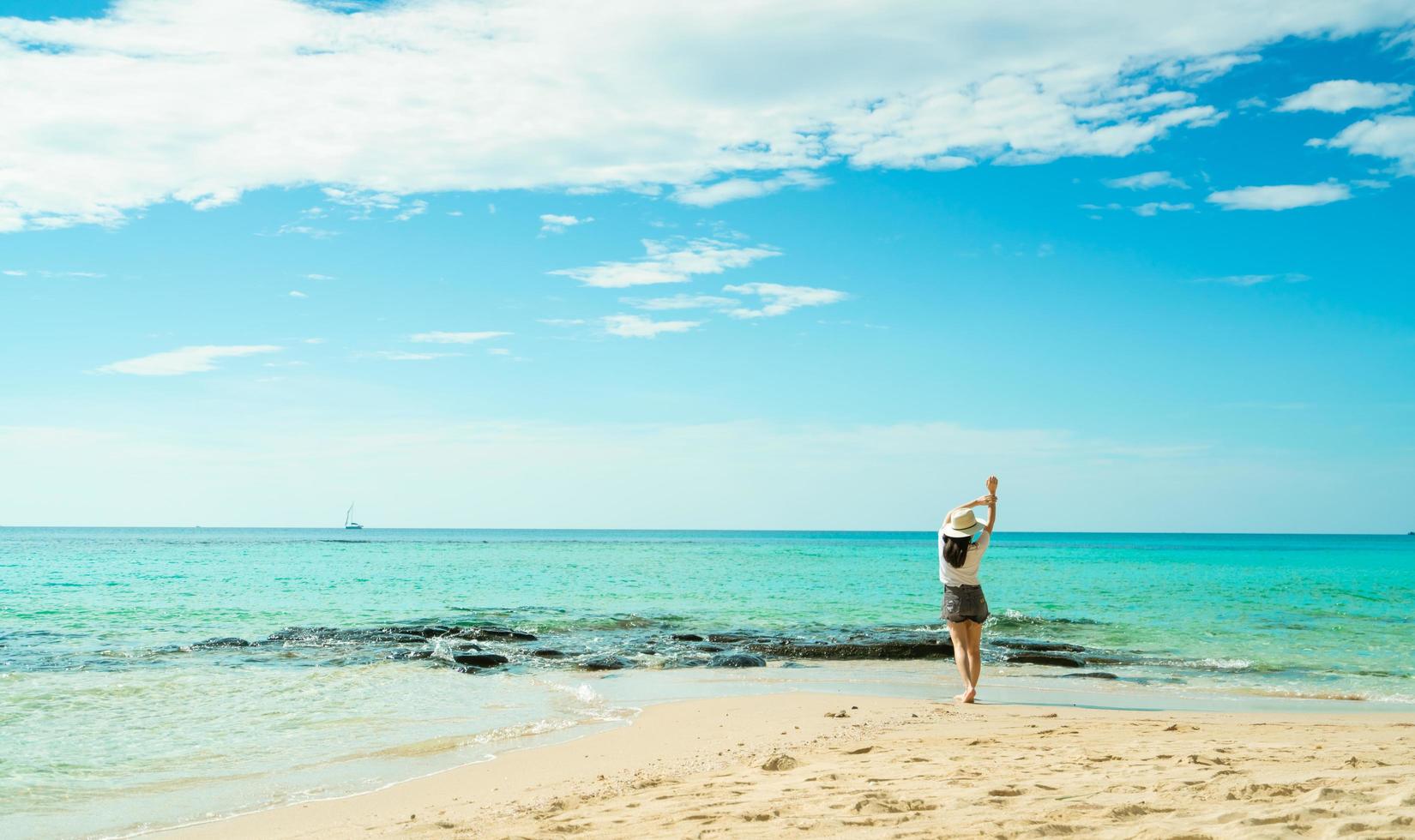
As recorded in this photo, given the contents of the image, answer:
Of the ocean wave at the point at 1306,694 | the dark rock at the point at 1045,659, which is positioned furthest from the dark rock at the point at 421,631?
the ocean wave at the point at 1306,694

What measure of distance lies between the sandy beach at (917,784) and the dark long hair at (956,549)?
1912 millimetres

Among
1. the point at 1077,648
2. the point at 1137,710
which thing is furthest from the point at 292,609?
the point at 1137,710

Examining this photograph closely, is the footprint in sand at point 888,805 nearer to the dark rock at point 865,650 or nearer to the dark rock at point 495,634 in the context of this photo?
the dark rock at point 865,650

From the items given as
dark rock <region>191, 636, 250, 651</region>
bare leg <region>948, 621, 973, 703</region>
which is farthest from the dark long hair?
dark rock <region>191, 636, 250, 651</region>

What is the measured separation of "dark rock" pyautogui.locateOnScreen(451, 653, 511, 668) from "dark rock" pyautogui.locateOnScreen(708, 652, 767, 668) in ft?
11.2

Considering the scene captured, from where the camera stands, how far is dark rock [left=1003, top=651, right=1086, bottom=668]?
51.2 ft

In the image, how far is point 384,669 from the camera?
47.5ft

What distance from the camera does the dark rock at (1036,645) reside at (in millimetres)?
17438

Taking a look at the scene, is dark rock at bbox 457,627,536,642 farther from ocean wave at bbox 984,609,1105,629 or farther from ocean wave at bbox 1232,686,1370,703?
ocean wave at bbox 1232,686,1370,703

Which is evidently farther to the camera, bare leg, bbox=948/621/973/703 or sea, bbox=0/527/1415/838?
bare leg, bbox=948/621/973/703

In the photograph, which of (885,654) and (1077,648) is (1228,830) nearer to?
(885,654)

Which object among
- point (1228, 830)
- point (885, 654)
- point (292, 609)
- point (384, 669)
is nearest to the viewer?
point (1228, 830)

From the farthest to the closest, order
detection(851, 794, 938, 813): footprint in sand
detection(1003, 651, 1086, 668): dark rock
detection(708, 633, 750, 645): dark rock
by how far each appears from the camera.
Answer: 1. detection(708, 633, 750, 645): dark rock
2. detection(1003, 651, 1086, 668): dark rock
3. detection(851, 794, 938, 813): footprint in sand

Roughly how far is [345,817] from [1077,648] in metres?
14.6
